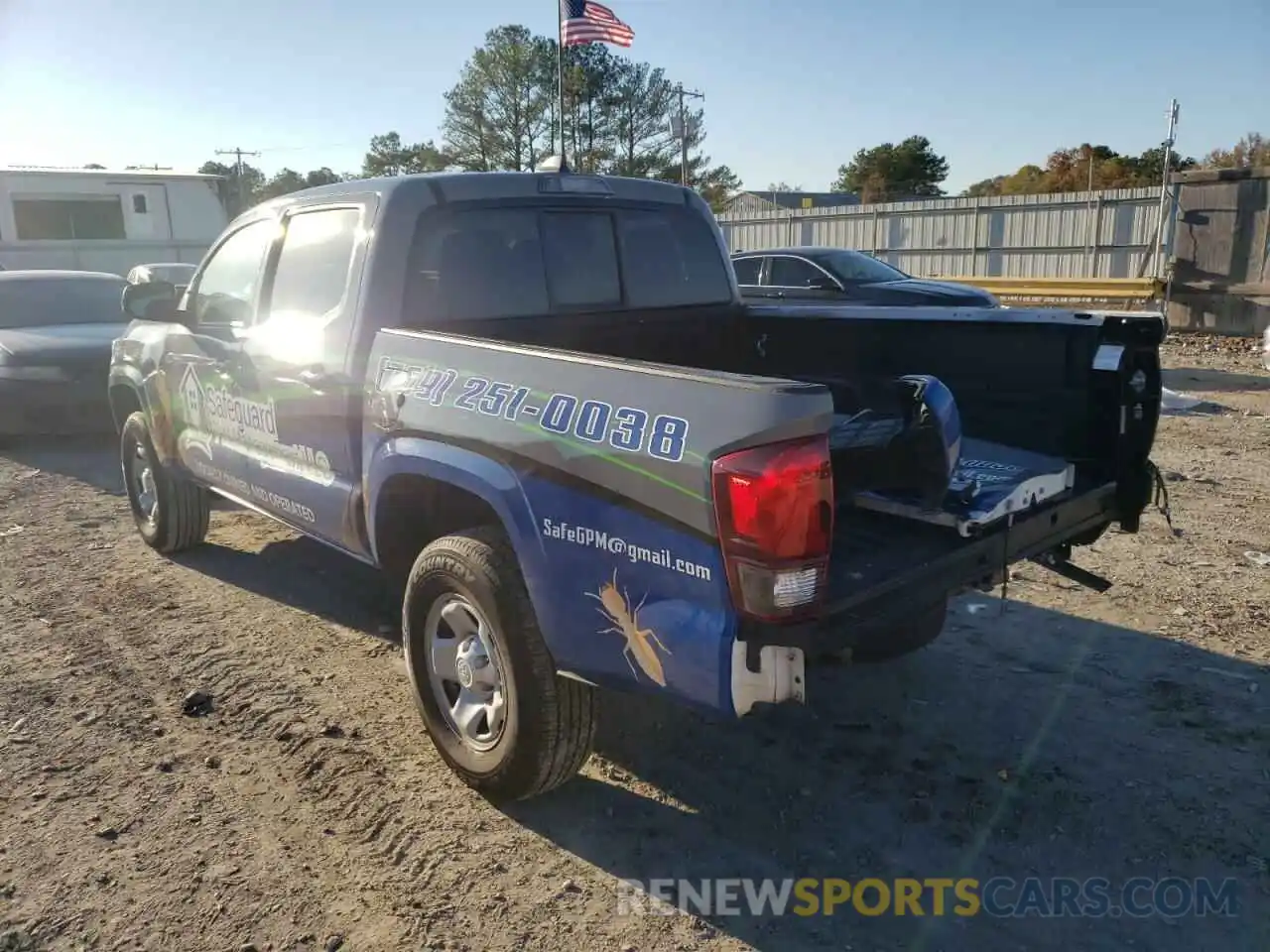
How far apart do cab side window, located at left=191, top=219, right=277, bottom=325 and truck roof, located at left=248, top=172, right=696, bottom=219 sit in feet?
0.91

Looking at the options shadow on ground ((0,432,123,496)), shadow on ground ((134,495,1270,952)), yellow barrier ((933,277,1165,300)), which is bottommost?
shadow on ground ((134,495,1270,952))

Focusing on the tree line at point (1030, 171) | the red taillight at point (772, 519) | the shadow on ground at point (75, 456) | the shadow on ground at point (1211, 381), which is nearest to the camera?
the red taillight at point (772, 519)

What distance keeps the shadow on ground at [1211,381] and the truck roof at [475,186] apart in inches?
362

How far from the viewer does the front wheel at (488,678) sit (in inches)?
124

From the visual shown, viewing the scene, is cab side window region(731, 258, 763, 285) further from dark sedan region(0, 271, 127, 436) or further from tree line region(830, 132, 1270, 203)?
tree line region(830, 132, 1270, 203)

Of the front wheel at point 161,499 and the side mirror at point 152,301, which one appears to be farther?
the front wheel at point 161,499

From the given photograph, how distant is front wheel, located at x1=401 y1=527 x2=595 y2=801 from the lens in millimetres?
3156

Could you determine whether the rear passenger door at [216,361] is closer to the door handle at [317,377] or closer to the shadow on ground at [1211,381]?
the door handle at [317,377]

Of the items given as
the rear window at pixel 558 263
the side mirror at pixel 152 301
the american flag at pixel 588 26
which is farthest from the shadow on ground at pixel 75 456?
the american flag at pixel 588 26

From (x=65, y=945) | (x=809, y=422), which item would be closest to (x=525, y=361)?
(x=809, y=422)

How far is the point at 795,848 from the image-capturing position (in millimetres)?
3164

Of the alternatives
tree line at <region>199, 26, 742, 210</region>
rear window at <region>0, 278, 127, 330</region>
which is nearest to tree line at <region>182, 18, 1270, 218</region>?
tree line at <region>199, 26, 742, 210</region>

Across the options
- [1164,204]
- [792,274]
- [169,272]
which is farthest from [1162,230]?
[169,272]

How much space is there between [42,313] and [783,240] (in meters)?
20.1
